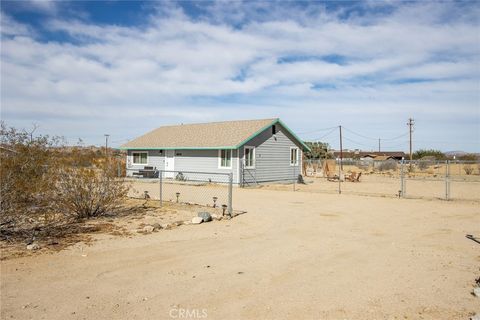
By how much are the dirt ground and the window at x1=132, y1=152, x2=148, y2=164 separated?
862 inches

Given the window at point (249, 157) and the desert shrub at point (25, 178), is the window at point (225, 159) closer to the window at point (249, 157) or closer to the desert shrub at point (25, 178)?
the window at point (249, 157)

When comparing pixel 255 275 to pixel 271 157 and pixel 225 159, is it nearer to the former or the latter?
pixel 225 159

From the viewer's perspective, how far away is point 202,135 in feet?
94.3

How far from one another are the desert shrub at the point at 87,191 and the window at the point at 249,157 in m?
13.7

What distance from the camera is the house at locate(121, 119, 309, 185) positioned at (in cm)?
2478

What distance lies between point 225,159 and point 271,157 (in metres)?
3.44

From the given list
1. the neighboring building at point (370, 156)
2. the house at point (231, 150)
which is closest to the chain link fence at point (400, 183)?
the house at point (231, 150)

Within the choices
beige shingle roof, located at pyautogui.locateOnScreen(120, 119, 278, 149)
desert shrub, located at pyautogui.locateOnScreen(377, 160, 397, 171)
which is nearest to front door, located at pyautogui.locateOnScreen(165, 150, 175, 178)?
beige shingle roof, located at pyautogui.locateOnScreen(120, 119, 278, 149)

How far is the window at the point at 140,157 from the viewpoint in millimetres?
31328

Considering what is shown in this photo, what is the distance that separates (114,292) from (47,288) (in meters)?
1.00

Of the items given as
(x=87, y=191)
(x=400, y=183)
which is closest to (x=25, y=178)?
(x=87, y=191)

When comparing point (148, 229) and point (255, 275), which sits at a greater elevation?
point (148, 229)

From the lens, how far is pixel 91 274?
20.2 ft

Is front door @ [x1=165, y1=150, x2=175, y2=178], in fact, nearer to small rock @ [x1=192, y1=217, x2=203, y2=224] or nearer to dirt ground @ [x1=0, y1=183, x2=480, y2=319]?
small rock @ [x1=192, y1=217, x2=203, y2=224]
